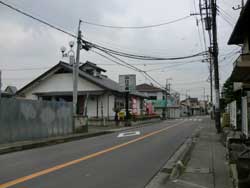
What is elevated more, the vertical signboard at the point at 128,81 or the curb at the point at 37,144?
the vertical signboard at the point at 128,81

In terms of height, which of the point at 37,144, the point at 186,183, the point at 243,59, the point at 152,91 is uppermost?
the point at 152,91

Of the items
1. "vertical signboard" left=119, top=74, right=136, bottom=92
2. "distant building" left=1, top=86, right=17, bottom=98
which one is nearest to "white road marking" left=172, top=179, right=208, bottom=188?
"distant building" left=1, top=86, right=17, bottom=98

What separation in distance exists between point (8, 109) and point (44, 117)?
3.35 meters

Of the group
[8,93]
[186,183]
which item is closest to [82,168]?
[186,183]

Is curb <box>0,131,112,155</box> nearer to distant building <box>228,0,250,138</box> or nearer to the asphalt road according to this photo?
the asphalt road

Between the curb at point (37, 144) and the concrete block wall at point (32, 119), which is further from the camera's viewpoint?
the concrete block wall at point (32, 119)

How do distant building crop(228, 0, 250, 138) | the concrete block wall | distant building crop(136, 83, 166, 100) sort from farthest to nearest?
1. distant building crop(136, 83, 166, 100)
2. the concrete block wall
3. distant building crop(228, 0, 250, 138)

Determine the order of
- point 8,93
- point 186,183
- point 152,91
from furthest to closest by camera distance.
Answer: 1. point 152,91
2. point 8,93
3. point 186,183

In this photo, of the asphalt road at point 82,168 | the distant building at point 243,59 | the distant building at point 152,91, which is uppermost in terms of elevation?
the distant building at point 152,91

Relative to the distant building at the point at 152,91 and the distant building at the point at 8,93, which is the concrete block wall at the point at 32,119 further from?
the distant building at the point at 152,91

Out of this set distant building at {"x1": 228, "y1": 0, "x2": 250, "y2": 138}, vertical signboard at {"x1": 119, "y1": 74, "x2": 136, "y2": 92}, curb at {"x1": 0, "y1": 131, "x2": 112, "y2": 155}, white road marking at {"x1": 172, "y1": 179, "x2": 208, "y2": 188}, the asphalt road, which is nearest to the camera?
white road marking at {"x1": 172, "y1": 179, "x2": 208, "y2": 188}

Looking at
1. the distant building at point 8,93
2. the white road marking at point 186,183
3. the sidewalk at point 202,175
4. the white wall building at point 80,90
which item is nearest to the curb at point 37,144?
the sidewalk at point 202,175

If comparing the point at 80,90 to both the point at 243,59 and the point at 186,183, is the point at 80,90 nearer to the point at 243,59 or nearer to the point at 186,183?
the point at 243,59

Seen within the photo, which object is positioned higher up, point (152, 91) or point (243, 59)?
point (152, 91)
